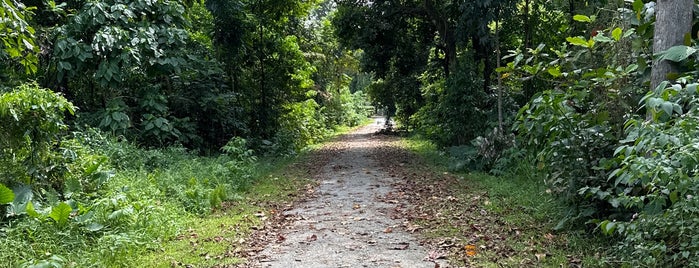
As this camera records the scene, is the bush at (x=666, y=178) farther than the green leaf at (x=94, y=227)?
No

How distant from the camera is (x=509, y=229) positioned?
18.8 ft

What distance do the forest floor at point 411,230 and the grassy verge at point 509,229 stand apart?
1cm

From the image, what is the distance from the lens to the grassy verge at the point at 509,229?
466 cm

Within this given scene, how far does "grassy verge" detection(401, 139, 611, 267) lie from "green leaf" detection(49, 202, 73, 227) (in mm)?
3954

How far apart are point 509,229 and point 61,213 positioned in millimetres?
4910

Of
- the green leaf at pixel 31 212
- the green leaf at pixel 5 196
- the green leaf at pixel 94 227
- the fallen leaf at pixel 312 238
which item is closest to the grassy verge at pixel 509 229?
the fallen leaf at pixel 312 238

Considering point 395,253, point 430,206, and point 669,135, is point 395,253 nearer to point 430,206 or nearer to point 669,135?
point 430,206

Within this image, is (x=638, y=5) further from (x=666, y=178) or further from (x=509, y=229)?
(x=509, y=229)

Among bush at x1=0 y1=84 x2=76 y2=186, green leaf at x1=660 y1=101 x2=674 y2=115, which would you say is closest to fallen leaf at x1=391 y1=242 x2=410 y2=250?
green leaf at x1=660 y1=101 x2=674 y2=115

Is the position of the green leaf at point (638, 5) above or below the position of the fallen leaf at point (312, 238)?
above

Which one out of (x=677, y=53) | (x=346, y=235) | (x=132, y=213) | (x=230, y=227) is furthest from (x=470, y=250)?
(x=132, y=213)

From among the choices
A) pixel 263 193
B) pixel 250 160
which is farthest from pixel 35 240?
pixel 250 160

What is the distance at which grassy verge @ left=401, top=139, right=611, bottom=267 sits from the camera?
184 inches

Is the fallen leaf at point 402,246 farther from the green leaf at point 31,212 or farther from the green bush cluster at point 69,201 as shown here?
the green leaf at point 31,212
